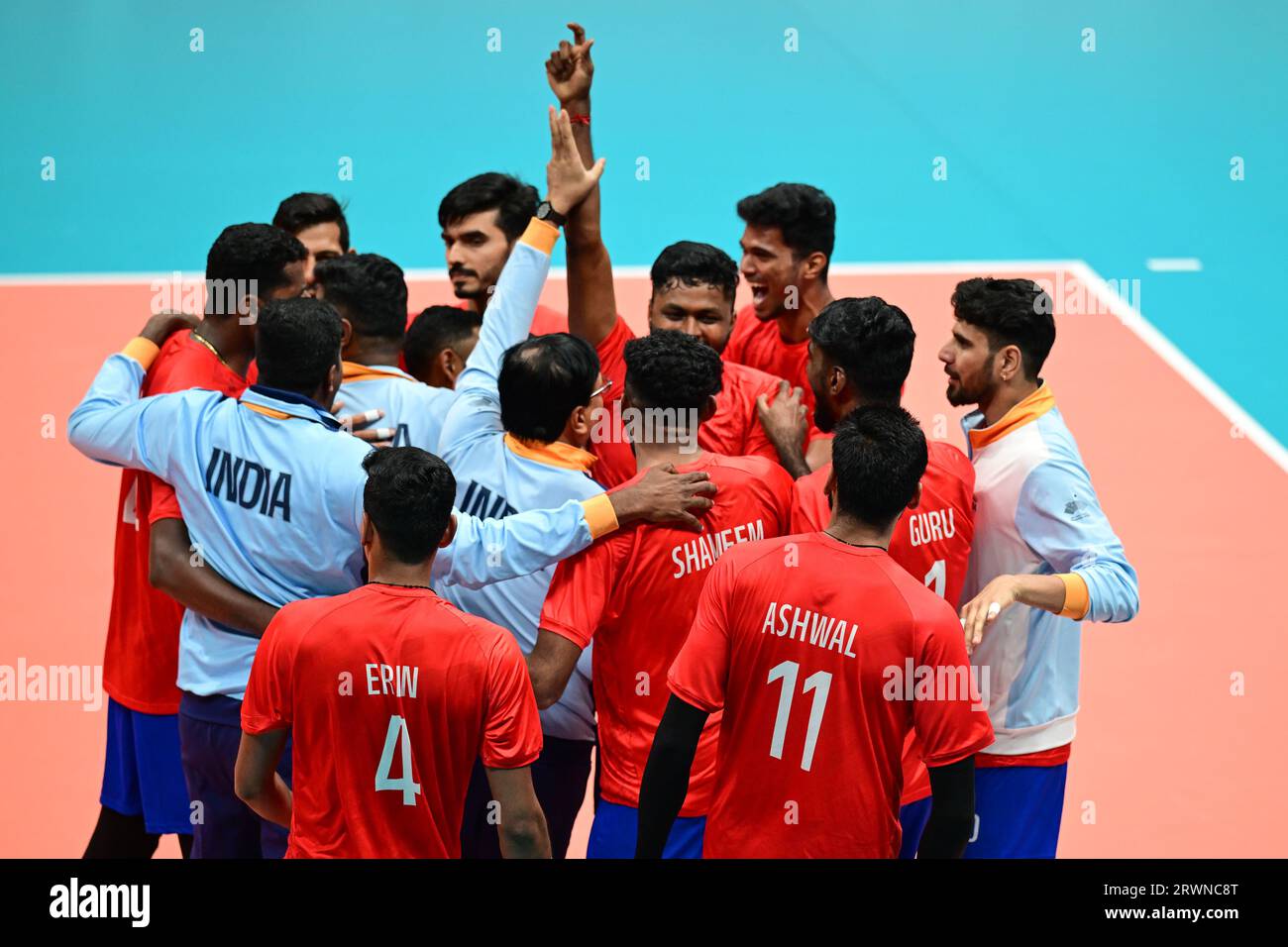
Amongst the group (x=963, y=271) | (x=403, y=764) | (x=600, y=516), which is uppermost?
(x=963, y=271)

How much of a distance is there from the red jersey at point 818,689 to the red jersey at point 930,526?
1.70ft

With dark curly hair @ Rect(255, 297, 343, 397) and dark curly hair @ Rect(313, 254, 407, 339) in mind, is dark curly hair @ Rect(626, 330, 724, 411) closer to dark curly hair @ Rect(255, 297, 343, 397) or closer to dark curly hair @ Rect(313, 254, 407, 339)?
dark curly hair @ Rect(255, 297, 343, 397)

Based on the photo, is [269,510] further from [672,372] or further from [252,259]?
[672,372]

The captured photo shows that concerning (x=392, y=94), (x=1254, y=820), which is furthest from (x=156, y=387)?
(x=392, y=94)

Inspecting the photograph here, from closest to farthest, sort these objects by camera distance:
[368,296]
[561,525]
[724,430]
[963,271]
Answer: [561,525]
[724,430]
[368,296]
[963,271]

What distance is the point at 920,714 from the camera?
3256mm

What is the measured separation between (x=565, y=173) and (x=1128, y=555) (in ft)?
16.3

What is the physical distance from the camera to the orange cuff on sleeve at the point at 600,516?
385 centimetres

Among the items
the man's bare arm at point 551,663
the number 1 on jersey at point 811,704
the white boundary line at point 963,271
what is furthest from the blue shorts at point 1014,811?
the white boundary line at point 963,271

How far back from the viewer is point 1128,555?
8289 mm

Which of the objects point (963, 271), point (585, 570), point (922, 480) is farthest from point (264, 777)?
point (963, 271)

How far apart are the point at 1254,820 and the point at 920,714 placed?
3.59m

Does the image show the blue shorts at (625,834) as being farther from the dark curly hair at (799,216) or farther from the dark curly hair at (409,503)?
the dark curly hair at (799,216)
